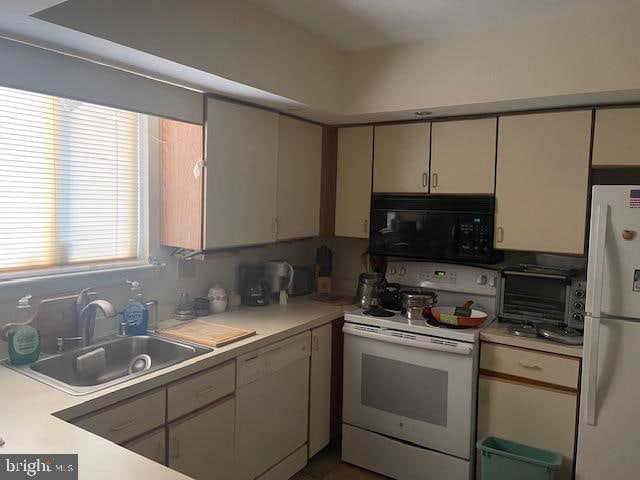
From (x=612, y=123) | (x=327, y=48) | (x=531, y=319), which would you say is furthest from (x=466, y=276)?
(x=327, y=48)

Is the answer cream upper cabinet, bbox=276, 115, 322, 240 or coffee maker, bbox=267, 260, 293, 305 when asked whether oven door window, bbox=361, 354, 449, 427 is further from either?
cream upper cabinet, bbox=276, 115, 322, 240

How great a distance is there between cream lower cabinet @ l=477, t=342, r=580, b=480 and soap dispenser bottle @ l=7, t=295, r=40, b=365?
6.93 feet

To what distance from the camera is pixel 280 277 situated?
309 centimetres

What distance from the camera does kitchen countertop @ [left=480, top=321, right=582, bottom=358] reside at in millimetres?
2352

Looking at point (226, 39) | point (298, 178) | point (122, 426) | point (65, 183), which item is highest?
point (226, 39)

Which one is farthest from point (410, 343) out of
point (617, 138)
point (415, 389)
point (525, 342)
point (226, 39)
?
point (226, 39)

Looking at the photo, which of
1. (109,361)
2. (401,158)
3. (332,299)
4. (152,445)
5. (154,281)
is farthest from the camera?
(332,299)

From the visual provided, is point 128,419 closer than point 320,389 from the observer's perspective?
Yes

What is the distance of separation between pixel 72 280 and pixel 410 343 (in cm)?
171

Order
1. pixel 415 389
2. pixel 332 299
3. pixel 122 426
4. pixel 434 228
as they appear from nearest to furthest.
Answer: pixel 122 426 < pixel 415 389 < pixel 434 228 < pixel 332 299

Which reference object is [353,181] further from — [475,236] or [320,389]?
[320,389]

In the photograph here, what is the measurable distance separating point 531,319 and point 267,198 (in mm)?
1617

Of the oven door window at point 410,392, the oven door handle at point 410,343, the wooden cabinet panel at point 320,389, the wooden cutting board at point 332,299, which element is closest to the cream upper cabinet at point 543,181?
the oven door handle at point 410,343

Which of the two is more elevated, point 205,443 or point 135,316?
point 135,316
